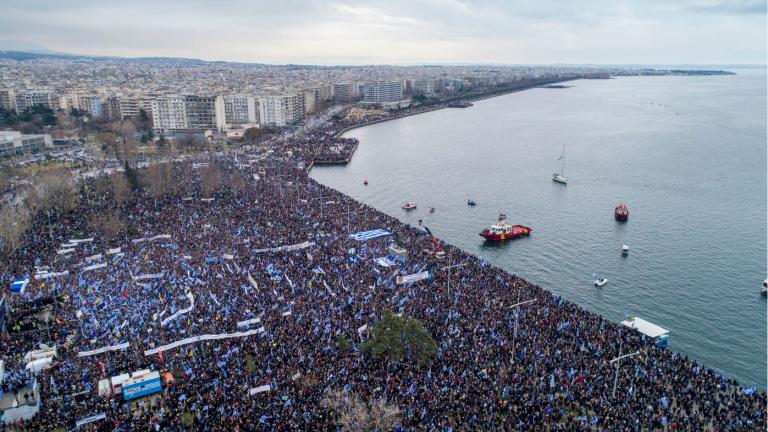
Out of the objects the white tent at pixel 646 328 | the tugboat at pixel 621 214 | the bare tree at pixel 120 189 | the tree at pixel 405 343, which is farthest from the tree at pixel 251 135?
the tree at pixel 405 343

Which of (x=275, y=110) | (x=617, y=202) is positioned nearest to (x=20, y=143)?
(x=275, y=110)

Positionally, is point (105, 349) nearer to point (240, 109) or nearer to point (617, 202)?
point (617, 202)

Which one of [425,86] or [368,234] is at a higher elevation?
[425,86]

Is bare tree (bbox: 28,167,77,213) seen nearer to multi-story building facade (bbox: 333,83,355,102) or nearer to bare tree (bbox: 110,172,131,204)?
bare tree (bbox: 110,172,131,204)

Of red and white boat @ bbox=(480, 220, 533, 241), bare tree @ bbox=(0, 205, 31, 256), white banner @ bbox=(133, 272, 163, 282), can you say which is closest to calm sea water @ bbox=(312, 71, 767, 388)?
red and white boat @ bbox=(480, 220, 533, 241)

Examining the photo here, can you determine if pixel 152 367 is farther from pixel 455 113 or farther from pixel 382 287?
pixel 455 113

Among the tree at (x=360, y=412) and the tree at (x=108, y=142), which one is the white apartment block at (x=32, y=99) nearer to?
the tree at (x=108, y=142)

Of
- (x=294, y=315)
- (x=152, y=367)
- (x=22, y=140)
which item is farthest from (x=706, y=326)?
(x=22, y=140)
